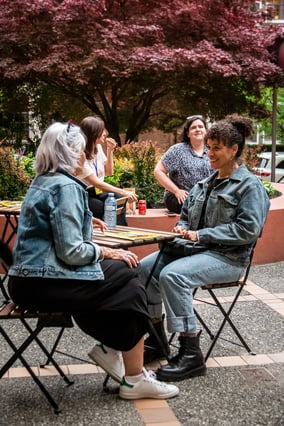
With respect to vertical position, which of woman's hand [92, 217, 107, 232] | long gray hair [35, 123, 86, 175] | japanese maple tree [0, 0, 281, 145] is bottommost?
woman's hand [92, 217, 107, 232]

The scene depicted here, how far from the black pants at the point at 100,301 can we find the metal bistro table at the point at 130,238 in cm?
27

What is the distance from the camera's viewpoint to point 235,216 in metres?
4.15

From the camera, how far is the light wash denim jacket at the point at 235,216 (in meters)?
4.06

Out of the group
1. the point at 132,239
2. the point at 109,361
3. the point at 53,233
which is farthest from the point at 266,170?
the point at 53,233

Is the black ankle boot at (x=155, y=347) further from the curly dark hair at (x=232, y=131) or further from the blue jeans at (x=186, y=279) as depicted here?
the curly dark hair at (x=232, y=131)

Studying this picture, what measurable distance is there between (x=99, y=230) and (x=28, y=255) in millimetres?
1089

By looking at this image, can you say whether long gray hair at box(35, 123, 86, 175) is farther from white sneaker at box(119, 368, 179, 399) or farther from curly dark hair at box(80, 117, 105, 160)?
curly dark hair at box(80, 117, 105, 160)

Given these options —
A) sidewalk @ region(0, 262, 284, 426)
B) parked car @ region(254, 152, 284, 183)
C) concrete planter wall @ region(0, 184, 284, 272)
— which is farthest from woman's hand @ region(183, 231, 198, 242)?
parked car @ region(254, 152, 284, 183)

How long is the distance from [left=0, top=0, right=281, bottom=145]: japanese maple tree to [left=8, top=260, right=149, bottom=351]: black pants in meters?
7.85

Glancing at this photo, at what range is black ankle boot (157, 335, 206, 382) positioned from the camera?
154 inches

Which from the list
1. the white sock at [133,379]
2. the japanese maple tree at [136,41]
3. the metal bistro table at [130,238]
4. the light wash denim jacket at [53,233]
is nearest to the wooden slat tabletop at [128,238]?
the metal bistro table at [130,238]

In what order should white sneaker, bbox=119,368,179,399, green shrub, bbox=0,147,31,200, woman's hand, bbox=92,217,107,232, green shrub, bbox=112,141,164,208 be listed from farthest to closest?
green shrub, bbox=112,141,164,208
green shrub, bbox=0,147,31,200
woman's hand, bbox=92,217,107,232
white sneaker, bbox=119,368,179,399

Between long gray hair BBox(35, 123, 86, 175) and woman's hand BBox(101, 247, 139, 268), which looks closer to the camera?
long gray hair BBox(35, 123, 86, 175)

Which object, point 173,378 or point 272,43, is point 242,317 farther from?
point 272,43
